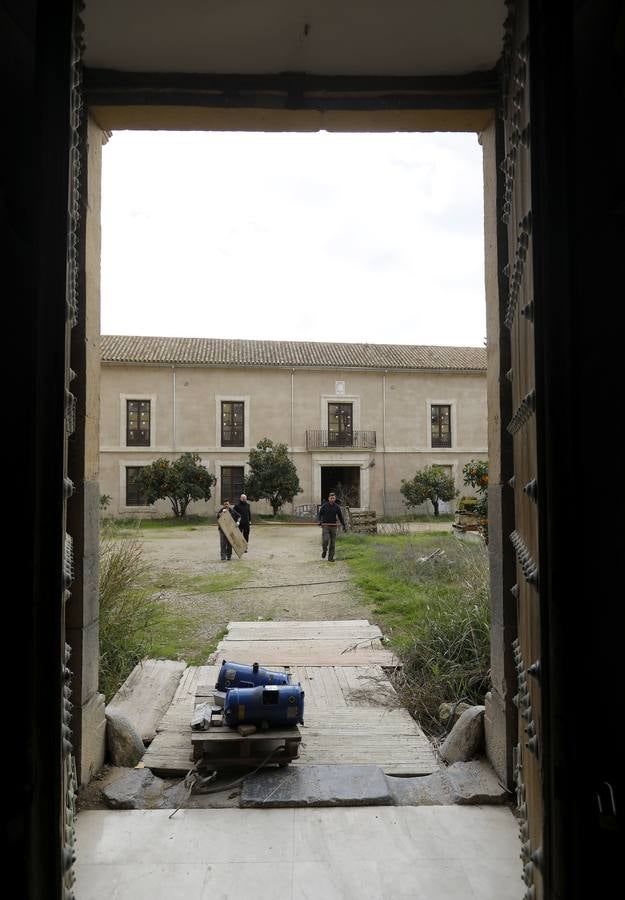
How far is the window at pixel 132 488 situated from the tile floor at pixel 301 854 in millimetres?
22515

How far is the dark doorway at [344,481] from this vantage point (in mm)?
25703

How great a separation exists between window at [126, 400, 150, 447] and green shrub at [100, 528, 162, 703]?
20.0m

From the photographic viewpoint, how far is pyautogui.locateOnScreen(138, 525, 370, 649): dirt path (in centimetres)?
724

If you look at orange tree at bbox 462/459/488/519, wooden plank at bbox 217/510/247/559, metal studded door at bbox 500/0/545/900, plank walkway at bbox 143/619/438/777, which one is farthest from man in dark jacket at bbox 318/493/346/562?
metal studded door at bbox 500/0/545/900

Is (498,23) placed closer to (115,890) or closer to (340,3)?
(340,3)

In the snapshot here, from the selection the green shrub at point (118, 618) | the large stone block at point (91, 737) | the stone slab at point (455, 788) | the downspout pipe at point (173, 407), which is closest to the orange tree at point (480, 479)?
the green shrub at point (118, 618)

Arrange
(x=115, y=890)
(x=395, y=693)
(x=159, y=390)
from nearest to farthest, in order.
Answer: (x=115, y=890) → (x=395, y=693) → (x=159, y=390)

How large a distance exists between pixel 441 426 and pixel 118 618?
23137 mm

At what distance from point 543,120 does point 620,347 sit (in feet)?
2.19

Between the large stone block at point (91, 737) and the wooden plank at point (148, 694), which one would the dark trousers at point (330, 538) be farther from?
the large stone block at point (91, 737)

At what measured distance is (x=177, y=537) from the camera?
1670 cm

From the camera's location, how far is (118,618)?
473 centimetres

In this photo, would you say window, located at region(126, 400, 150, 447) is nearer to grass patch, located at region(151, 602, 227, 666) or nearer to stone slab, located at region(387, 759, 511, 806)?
grass patch, located at region(151, 602, 227, 666)

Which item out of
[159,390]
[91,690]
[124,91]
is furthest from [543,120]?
[159,390]
